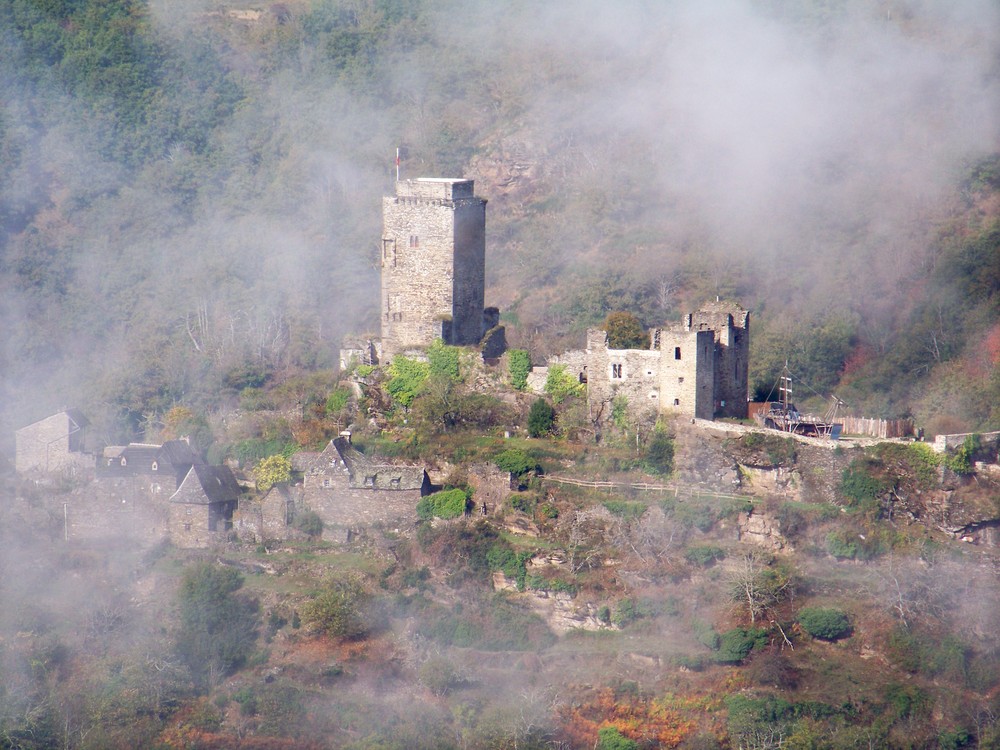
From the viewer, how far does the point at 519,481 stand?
44656mm

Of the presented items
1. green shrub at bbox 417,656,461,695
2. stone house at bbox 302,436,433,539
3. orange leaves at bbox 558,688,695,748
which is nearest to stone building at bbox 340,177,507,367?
stone house at bbox 302,436,433,539

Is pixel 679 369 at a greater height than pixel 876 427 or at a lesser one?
greater

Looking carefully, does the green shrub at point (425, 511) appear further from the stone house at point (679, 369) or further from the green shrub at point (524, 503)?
the stone house at point (679, 369)

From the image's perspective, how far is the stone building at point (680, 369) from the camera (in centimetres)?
4444

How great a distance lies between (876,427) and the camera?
4619 cm

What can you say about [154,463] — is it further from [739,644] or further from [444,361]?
[739,644]

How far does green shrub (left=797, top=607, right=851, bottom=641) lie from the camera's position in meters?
40.8

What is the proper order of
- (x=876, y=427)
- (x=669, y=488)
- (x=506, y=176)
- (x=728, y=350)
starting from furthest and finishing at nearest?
(x=506, y=176)
(x=876, y=427)
(x=728, y=350)
(x=669, y=488)

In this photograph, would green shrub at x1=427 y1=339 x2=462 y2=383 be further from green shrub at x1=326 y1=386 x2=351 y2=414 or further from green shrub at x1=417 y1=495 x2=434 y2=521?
green shrub at x1=417 y1=495 x2=434 y2=521

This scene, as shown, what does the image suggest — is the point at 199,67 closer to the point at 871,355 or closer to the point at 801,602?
the point at 871,355

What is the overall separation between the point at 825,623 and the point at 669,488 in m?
4.32

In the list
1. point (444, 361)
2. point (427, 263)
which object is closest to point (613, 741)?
point (444, 361)

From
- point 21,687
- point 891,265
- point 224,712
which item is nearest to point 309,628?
point 224,712

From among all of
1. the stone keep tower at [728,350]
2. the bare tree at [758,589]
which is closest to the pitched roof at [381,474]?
the stone keep tower at [728,350]
